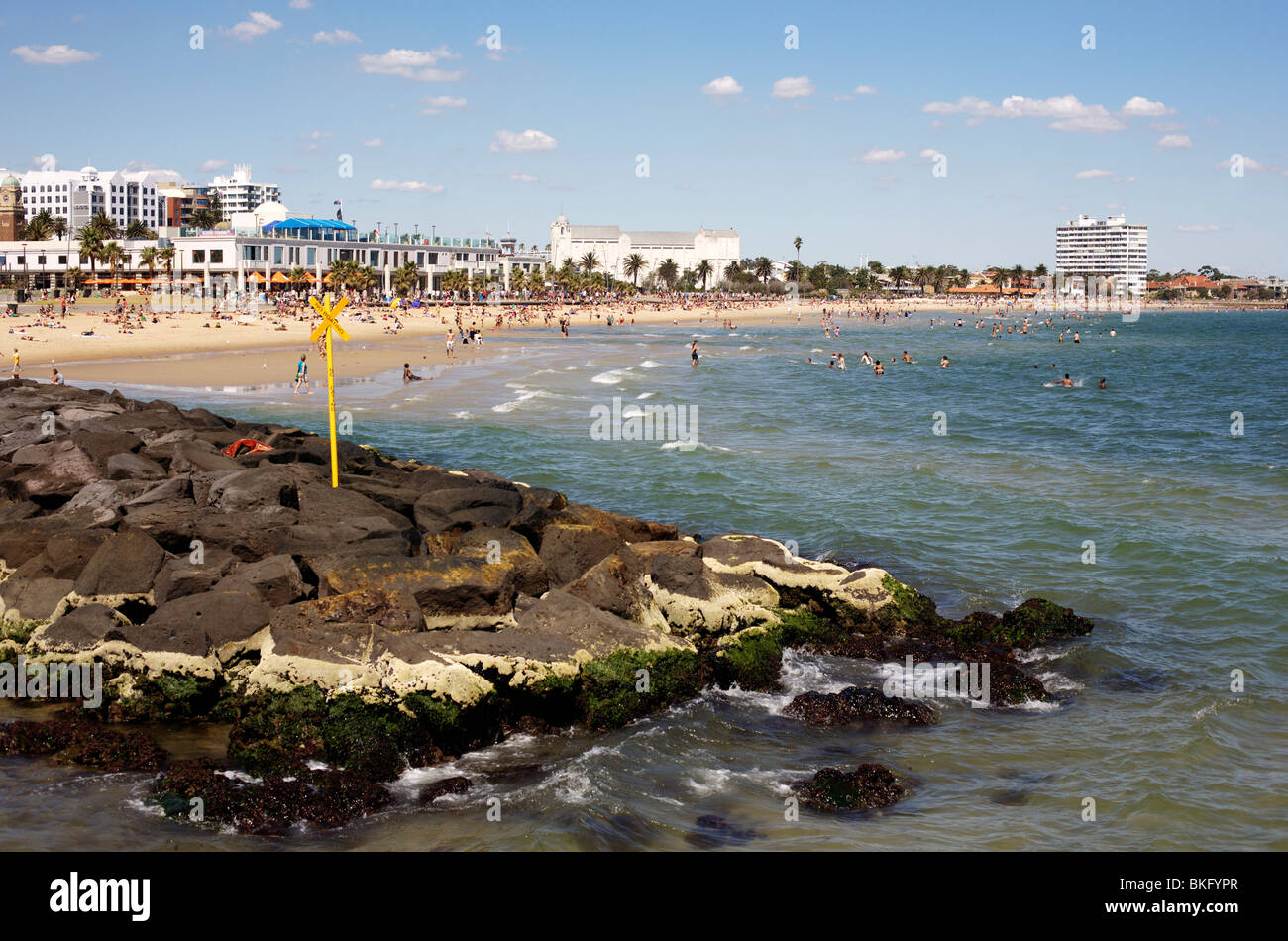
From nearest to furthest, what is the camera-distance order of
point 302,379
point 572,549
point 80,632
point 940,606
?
point 80,632 → point 572,549 → point 940,606 → point 302,379

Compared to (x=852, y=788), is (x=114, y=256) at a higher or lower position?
higher

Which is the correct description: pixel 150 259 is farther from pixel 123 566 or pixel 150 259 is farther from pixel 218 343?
pixel 123 566

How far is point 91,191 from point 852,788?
7777 inches

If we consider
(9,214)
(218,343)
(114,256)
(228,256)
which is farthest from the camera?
(9,214)

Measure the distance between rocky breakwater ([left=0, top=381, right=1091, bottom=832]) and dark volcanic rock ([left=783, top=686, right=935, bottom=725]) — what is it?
0.20 ft

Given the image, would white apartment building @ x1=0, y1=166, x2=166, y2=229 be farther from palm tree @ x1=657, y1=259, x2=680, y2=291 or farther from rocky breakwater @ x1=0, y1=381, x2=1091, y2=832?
rocky breakwater @ x1=0, y1=381, x2=1091, y2=832

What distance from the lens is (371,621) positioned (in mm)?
11422

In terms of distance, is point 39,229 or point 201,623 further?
point 39,229

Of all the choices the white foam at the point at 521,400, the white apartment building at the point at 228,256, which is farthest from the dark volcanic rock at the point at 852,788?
the white apartment building at the point at 228,256

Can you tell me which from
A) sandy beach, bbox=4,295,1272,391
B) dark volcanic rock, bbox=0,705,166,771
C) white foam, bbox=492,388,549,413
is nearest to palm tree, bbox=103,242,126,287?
sandy beach, bbox=4,295,1272,391

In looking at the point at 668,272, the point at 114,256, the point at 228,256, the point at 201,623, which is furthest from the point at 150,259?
the point at 668,272

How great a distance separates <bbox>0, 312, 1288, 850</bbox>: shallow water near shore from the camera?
9336 millimetres

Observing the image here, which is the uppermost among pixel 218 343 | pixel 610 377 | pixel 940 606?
pixel 218 343
